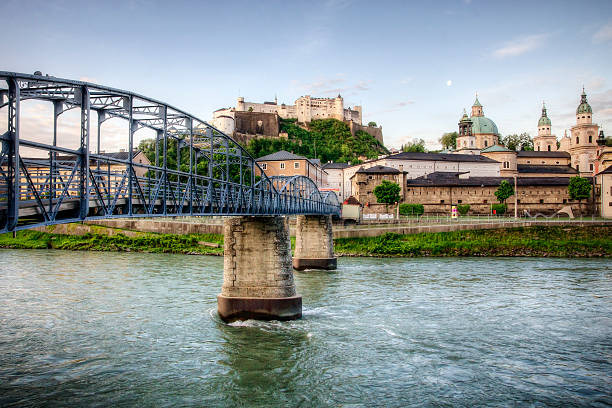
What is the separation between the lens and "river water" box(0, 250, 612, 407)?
12328 millimetres

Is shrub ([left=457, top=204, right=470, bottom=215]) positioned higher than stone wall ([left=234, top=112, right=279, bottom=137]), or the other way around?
stone wall ([left=234, top=112, right=279, bottom=137])

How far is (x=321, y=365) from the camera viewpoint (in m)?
14.4

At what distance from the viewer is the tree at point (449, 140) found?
5517 inches

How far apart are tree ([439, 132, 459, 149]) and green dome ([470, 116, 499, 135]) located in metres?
18.0

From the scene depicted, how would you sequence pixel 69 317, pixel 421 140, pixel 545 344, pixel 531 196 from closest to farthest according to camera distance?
pixel 545 344
pixel 69 317
pixel 531 196
pixel 421 140

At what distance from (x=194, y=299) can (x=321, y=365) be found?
10273 mm

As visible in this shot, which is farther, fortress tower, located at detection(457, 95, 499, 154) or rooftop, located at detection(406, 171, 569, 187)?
fortress tower, located at detection(457, 95, 499, 154)

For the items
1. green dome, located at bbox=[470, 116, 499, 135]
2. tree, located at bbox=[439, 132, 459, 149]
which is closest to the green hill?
tree, located at bbox=[439, 132, 459, 149]

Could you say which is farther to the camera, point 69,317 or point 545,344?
point 69,317

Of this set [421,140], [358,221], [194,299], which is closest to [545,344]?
[194,299]

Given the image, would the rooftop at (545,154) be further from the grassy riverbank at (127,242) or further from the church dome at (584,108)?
the grassy riverbank at (127,242)

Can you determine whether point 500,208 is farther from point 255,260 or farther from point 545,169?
point 255,260

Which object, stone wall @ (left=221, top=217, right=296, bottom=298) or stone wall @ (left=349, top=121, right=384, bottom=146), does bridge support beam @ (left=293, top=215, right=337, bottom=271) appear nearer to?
stone wall @ (left=221, top=217, right=296, bottom=298)

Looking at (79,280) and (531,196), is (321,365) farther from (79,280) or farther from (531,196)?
(531,196)
